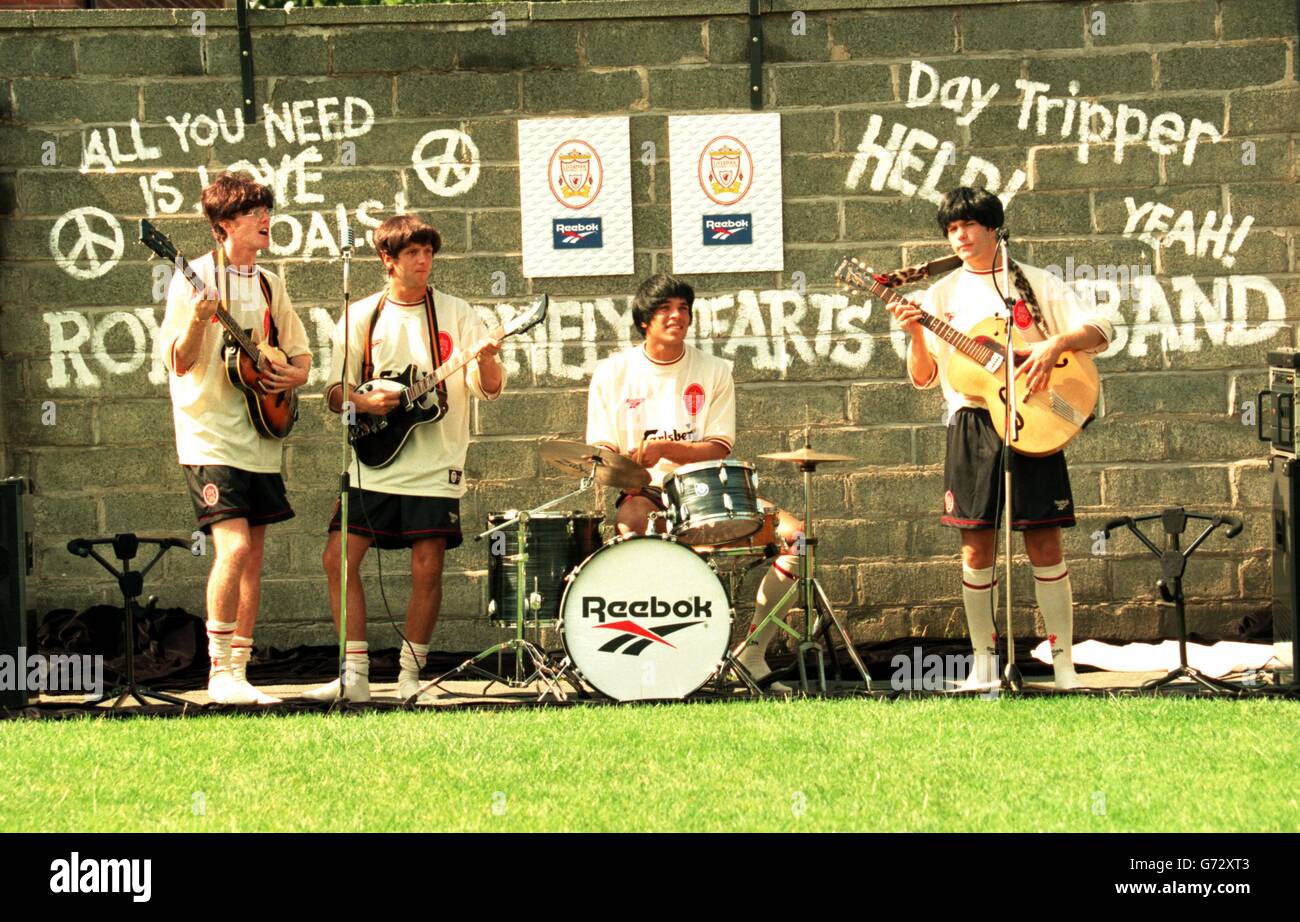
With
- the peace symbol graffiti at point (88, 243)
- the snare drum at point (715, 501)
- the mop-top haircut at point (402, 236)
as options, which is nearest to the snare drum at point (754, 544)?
the snare drum at point (715, 501)

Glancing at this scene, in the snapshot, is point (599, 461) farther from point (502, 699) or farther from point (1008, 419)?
point (1008, 419)

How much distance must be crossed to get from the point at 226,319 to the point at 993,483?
11.4ft

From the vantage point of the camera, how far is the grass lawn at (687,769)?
212 inches

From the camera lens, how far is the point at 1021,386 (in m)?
7.89


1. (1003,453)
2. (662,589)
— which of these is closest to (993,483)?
(1003,453)

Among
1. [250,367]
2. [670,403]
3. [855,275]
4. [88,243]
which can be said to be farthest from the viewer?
[88,243]

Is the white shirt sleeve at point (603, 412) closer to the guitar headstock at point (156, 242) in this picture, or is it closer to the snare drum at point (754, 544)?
the snare drum at point (754, 544)

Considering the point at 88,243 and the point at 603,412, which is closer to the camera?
the point at 603,412

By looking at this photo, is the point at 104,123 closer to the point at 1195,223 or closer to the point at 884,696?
the point at 884,696

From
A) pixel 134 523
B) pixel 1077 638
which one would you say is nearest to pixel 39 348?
pixel 134 523

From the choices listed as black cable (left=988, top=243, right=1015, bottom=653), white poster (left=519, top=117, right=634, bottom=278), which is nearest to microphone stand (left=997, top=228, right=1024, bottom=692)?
black cable (left=988, top=243, right=1015, bottom=653)

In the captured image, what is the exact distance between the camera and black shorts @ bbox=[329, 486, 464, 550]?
26.8 ft

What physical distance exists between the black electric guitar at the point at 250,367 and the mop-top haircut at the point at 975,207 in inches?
122

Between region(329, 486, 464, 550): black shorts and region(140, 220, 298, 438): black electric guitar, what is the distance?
0.49 meters
